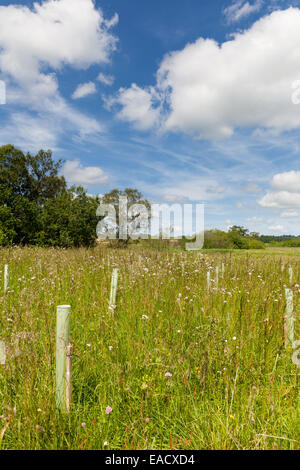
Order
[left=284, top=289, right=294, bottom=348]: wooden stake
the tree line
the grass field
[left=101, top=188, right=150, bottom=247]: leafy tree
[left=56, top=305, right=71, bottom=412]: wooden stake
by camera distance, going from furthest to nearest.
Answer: [left=101, top=188, right=150, bottom=247]: leafy tree → the tree line → [left=284, top=289, right=294, bottom=348]: wooden stake → [left=56, top=305, right=71, bottom=412]: wooden stake → the grass field

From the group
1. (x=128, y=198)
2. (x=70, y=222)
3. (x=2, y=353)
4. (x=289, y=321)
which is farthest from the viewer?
(x=128, y=198)

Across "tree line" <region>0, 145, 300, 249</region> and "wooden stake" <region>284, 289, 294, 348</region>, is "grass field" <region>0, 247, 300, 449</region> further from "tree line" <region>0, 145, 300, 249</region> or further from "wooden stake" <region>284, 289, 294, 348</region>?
"tree line" <region>0, 145, 300, 249</region>

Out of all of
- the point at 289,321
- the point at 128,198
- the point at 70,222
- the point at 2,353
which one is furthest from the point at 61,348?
the point at 128,198

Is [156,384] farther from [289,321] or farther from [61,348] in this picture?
[289,321]

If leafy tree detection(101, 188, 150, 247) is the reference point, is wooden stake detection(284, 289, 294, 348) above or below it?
below

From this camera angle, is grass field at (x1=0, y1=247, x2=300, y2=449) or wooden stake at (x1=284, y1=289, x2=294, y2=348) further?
wooden stake at (x1=284, y1=289, x2=294, y2=348)

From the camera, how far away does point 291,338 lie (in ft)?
10.4

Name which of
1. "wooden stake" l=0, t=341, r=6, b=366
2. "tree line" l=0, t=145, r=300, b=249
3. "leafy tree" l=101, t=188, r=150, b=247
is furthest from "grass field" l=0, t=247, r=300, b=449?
"leafy tree" l=101, t=188, r=150, b=247

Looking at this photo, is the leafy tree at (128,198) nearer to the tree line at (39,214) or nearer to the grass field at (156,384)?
the tree line at (39,214)

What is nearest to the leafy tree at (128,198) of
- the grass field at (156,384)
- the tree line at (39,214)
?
the tree line at (39,214)

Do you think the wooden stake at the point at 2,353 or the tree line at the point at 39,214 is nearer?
the wooden stake at the point at 2,353

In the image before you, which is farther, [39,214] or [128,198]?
[128,198]

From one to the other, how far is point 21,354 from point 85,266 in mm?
4873
